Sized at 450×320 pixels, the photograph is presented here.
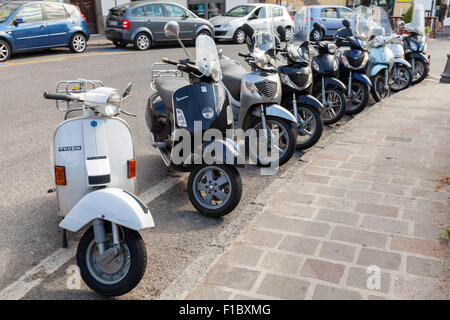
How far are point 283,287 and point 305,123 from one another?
3.34 metres

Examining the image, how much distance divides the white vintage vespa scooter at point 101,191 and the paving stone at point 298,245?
1.07m

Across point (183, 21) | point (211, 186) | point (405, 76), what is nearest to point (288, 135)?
point (211, 186)

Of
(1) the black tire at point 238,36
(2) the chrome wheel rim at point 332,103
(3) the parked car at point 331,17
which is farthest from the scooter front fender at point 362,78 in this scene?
(3) the parked car at point 331,17

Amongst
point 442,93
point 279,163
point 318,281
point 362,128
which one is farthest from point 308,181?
point 442,93

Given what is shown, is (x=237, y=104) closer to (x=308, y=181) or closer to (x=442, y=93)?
(x=308, y=181)

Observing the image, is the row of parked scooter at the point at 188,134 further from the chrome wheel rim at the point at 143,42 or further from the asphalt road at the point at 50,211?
the chrome wheel rim at the point at 143,42

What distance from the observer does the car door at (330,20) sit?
20.2 metres

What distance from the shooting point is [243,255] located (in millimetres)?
3439

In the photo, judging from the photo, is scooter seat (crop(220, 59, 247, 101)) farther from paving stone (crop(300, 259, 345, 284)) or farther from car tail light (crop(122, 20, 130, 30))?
car tail light (crop(122, 20, 130, 30))

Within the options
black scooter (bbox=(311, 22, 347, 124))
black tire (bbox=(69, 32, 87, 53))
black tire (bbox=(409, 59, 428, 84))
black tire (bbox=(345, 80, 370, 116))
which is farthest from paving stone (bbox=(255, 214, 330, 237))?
black tire (bbox=(69, 32, 87, 53))

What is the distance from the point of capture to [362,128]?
6.95m

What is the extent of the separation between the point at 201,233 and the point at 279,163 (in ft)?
6.03

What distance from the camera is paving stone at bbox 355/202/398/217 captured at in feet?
13.5

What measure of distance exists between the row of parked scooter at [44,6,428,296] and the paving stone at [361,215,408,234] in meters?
1.07
